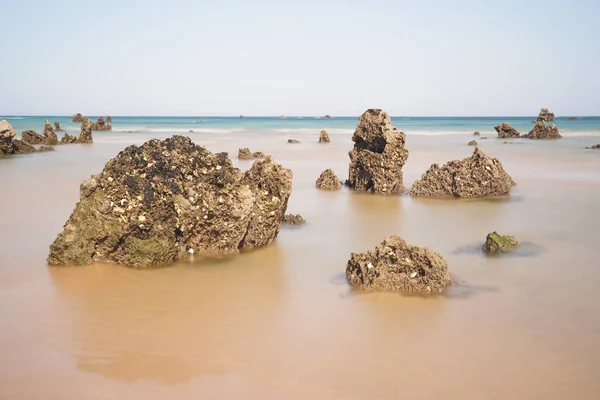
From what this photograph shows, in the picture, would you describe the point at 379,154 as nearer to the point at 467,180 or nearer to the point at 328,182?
the point at 328,182

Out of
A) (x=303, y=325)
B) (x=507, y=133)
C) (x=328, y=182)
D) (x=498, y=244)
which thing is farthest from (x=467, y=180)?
(x=507, y=133)

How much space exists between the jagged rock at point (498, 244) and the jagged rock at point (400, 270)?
163 centimetres

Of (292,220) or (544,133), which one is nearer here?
(292,220)

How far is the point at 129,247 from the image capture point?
6668 mm

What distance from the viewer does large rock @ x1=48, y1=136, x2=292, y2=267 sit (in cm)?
666

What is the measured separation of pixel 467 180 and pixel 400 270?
6.82 metres

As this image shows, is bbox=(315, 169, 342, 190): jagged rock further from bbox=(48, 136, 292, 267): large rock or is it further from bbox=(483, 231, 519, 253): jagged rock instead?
bbox=(483, 231, 519, 253): jagged rock

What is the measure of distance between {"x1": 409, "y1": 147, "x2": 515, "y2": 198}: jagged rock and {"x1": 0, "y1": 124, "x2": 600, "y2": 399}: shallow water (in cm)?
326

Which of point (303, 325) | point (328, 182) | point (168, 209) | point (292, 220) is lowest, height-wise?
point (303, 325)

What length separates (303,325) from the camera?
4.97m

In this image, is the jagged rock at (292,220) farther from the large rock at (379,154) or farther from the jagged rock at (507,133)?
the jagged rock at (507,133)

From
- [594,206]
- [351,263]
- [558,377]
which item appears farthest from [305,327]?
[594,206]

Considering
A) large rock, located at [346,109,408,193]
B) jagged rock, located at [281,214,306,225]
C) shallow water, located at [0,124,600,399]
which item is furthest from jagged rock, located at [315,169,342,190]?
shallow water, located at [0,124,600,399]

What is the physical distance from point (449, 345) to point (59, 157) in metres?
21.9
